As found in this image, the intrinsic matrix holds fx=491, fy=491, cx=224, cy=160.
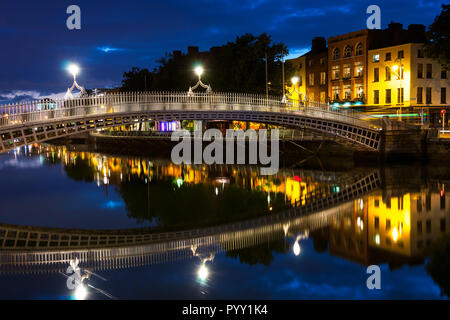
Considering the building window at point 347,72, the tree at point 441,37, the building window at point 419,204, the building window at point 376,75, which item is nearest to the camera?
the building window at point 419,204

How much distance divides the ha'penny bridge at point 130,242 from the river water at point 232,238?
1.3 inches

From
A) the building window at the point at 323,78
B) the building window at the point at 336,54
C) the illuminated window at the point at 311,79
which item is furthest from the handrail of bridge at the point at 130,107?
the illuminated window at the point at 311,79

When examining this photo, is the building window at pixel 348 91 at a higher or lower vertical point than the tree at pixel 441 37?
lower

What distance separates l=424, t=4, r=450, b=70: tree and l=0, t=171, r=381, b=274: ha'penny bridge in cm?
2138

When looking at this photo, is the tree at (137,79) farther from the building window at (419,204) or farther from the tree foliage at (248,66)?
the building window at (419,204)

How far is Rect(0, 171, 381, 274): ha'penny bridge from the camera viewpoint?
11.3 m

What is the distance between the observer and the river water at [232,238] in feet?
31.3

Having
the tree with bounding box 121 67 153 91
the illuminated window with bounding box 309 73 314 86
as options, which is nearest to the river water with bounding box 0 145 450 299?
the illuminated window with bounding box 309 73 314 86

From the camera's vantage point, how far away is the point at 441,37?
33.5m

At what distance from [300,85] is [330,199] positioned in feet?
129

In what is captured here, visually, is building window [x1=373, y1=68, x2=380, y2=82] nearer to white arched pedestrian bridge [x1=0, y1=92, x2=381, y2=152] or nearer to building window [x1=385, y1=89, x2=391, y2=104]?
building window [x1=385, y1=89, x2=391, y2=104]

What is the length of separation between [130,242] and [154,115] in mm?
13188

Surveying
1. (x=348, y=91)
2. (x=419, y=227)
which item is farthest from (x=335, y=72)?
(x=419, y=227)

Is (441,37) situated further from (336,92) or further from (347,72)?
(336,92)
